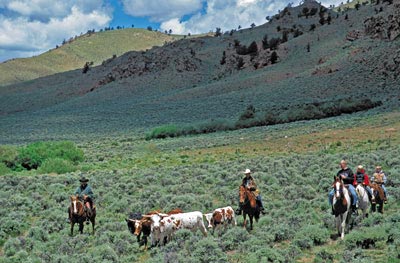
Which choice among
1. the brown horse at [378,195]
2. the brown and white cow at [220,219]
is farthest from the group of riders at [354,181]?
the brown and white cow at [220,219]

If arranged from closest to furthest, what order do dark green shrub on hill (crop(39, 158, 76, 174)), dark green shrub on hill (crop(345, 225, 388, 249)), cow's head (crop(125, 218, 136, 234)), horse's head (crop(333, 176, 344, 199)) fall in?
dark green shrub on hill (crop(345, 225, 388, 249)) → horse's head (crop(333, 176, 344, 199)) → cow's head (crop(125, 218, 136, 234)) → dark green shrub on hill (crop(39, 158, 76, 174))

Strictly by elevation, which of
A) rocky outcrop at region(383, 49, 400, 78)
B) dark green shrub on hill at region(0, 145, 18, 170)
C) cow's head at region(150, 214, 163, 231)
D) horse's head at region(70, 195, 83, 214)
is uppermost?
rocky outcrop at region(383, 49, 400, 78)

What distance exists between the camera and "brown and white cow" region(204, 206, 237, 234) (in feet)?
52.2

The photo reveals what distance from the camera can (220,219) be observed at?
52.3 ft

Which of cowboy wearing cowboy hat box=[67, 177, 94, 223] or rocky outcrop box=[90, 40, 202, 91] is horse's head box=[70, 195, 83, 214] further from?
rocky outcrop box=[90, 40, 202, 91]

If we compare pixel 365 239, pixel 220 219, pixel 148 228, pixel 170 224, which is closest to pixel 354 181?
pixel 365 239

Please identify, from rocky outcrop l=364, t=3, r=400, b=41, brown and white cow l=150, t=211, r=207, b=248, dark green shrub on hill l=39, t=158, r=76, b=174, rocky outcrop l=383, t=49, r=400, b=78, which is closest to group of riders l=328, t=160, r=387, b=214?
brown and white cow l=150, t=211, r=207, b=248

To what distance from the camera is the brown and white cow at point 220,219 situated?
1591 cm

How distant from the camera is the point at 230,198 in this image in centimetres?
2080

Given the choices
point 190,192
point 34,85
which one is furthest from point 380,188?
point 34,85

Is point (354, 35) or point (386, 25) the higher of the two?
point (354, 35)

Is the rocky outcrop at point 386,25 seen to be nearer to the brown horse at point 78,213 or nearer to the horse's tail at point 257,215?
the horse's tail at point 257,215

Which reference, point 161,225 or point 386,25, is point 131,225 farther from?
point 386,25

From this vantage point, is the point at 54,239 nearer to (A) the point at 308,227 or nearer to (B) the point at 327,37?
(A) the point at 308,227
